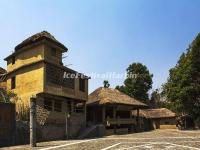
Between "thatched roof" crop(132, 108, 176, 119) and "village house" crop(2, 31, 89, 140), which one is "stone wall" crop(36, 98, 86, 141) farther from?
"thatched roof" crop(132, 108, 176, 119)

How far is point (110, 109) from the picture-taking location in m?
40.5

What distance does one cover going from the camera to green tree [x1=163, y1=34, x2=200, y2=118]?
125ft

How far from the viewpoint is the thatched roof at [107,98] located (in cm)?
3506

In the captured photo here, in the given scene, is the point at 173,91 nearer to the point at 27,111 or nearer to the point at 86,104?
the point at 86,104

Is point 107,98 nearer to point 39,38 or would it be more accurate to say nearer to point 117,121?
point 117,121

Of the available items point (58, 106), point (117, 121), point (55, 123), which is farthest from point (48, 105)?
point (117, 121)

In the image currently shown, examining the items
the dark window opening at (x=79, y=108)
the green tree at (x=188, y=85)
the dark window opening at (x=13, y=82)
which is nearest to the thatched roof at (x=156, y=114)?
the green tree at (x=188, y=85)

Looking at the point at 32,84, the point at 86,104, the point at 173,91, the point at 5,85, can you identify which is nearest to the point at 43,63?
the point at 32,84

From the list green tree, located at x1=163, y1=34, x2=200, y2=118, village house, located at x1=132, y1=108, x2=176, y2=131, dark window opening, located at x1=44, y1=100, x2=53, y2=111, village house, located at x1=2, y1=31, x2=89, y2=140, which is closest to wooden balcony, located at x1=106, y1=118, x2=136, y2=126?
village house, located at x1=2, y1=31, x2=89, y2=140

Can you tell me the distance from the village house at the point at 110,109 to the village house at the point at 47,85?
8.92 feet

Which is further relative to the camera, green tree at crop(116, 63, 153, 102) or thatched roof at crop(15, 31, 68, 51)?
green tree at crop(116, 63, 153, 102)

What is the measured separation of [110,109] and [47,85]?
46.7 ft

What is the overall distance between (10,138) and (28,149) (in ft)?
14.9

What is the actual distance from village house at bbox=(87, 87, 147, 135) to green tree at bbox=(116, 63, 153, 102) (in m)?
14.8
